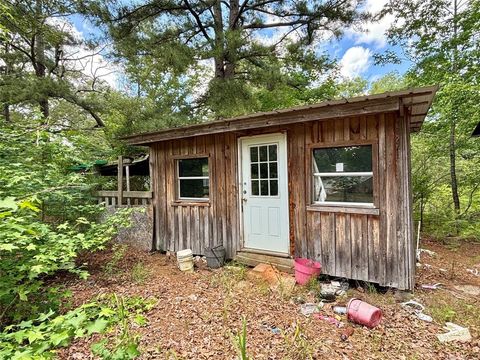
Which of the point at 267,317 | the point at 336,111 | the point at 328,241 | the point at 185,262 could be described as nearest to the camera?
the point at 267,317

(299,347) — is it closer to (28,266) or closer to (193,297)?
(193,297)

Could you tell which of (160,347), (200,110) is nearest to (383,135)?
(160,347)

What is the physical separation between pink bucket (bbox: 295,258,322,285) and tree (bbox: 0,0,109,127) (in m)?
6.35

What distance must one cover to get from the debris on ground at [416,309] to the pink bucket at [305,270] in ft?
3.55

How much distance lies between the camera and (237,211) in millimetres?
4730

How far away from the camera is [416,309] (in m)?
3.08

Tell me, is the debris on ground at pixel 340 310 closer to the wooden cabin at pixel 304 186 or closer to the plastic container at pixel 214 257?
the wooden cabin at pixel 304 186

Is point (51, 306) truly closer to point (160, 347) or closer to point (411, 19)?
point (160, 347)

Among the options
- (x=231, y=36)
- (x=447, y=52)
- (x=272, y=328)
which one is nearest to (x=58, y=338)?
(x=272, y=328)

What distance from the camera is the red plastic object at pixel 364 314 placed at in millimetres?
2760

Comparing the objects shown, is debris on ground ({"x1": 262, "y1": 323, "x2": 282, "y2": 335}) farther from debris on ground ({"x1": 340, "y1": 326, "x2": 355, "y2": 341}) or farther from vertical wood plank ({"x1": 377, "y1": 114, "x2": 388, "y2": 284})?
vertical wood plank ({"x1": 377, "y1": 114, "x2": 388, "y2": 284})

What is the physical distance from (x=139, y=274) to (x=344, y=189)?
137 inches

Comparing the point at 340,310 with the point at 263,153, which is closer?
the point at 340,310

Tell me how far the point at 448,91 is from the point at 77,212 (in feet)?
27.9
